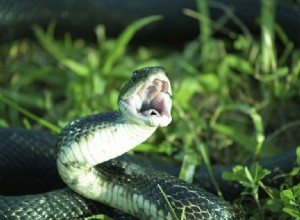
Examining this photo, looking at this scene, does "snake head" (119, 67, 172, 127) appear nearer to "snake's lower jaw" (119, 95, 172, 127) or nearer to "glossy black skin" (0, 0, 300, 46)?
"snake's lower jaw" (119, 95, 172, 127)

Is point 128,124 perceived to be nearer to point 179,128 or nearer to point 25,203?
point 25,203

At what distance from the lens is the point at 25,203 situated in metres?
3.39

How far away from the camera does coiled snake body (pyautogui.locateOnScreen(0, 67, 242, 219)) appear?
10.6 ft

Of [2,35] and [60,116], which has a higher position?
[2,35]

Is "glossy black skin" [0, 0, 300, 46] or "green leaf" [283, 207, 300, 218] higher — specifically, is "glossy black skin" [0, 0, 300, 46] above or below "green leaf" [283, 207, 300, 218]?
above

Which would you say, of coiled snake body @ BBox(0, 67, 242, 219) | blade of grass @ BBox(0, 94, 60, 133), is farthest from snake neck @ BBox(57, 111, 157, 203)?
blade of grass @ BBox(0, 94, 60, 133)

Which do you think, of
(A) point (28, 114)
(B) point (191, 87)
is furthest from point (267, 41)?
(A) point (28, 114)

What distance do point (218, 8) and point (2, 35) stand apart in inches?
76.0

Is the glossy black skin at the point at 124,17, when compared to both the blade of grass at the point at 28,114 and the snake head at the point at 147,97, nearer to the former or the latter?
the blade of grass at the point at 28,114

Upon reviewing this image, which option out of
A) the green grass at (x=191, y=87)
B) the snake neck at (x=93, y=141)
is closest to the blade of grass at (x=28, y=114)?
the green grass at (x=191, y=87)

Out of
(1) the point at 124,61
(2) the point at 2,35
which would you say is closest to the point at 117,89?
(1) the point at 124,61

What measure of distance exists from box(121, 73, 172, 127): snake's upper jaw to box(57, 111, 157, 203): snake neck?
0.23ft

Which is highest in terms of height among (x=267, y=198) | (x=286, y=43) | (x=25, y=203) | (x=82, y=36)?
(x=286, y=43)

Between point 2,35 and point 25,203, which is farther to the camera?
point 2,35
